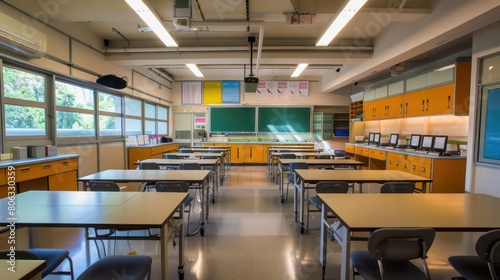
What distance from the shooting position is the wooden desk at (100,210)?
1563 millimetres

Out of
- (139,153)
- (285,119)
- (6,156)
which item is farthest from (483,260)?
(285,119)

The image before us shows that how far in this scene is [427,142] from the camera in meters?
5.26

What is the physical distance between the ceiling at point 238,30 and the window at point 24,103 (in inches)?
39.5

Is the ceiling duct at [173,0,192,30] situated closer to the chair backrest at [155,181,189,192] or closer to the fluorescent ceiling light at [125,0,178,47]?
the fluorescent ceiling light at [125,0,178,47]

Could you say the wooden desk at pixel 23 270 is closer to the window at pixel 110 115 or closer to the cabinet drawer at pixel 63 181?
the cabinet drawer at pixel 63 181

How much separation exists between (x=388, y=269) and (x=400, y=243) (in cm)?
27

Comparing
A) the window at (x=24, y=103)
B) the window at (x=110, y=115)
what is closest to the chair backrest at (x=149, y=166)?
the window at (x=24, y=103)

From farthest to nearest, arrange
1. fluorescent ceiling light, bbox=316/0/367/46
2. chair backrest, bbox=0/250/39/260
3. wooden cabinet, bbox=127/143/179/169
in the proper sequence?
1. wooden cabinet, bbox=127/143/179/169
2. fluorescent ceiling light, bbox=316/0/367/46
3. chair backrest, bbox=0/250/39/260

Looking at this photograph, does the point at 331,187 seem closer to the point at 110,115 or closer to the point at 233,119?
the point at 110,115

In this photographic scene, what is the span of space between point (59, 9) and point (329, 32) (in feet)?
14.6

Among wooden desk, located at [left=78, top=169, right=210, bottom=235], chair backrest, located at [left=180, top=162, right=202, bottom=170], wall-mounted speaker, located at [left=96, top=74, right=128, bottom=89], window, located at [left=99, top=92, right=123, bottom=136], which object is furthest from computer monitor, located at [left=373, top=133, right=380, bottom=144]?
window, located at [left=99, top=92, right=123, bottom=136]

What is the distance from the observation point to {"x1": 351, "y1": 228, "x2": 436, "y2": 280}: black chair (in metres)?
1.39

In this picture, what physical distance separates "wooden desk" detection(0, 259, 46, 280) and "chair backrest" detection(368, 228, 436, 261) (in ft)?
5.44

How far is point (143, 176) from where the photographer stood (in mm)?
3256
